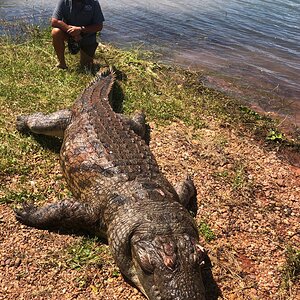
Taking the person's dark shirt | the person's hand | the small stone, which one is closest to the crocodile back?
the small stone

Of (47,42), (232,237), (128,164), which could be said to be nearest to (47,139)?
(128,164)

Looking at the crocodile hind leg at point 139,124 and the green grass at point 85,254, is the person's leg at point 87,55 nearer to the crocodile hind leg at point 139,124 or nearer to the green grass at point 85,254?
the crocodile hind leg at point 139,124

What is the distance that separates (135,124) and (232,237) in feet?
6.92

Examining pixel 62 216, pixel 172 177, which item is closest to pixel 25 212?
pixel 62 216

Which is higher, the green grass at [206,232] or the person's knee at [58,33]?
the person's knee at [58,33]

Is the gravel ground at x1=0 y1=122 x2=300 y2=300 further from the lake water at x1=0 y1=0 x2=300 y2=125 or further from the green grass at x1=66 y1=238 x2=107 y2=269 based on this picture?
the lake water at x1=0 y1=0 x2=300 y2=125

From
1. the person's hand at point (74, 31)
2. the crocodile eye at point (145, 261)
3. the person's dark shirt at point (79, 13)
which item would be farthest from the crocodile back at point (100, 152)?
the person's dark shirt at point (79, 13)

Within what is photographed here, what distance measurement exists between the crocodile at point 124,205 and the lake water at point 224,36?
11.6 ft

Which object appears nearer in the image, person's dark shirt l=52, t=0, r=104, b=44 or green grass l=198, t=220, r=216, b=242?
green grass l=198, t=220, r=216, b=242

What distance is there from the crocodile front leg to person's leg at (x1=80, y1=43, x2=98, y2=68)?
4.17 metres

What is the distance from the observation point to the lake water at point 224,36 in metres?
8.15

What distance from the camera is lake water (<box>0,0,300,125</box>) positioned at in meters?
8.15

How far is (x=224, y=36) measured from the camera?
10.7m

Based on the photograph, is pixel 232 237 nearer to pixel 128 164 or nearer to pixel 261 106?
pixel 128 164
